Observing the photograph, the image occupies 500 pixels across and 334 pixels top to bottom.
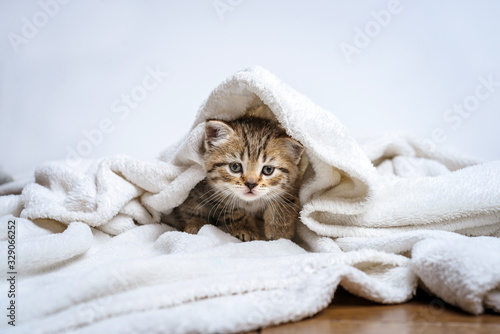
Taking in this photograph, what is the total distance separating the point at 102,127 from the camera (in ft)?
6.52

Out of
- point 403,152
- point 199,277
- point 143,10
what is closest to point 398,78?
point 403,152

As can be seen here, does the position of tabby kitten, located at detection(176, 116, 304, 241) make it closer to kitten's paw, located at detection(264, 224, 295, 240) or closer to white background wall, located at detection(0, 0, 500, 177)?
kitten's paw, located at detection(264, 224, 295, 240)

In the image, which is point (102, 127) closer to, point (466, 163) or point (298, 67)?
point (298, 67)

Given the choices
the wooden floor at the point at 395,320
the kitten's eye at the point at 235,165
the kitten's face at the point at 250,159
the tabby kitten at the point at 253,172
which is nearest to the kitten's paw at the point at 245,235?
the tabby kitten at the point at 253,172

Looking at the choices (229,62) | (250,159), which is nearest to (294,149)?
(250,159)

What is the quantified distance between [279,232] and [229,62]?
110cm

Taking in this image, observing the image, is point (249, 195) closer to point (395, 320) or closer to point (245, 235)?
point (245, 235)

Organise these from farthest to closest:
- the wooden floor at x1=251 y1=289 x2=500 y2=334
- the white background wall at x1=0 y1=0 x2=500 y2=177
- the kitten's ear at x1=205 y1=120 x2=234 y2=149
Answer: the white background wall at x1=0 y1=0 x2=500 y2=177 < the kitten's ear at x1=205 y1=120 x2=234 y2=149 < the wooden floor at x1=251 y1=289 x2=500 y2=334

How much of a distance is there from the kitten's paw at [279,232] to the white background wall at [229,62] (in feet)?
3.13

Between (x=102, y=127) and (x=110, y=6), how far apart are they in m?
0.68

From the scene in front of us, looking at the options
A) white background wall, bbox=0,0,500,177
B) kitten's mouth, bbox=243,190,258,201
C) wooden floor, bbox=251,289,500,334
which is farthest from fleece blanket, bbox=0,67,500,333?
white background wall, bbox=0,0,500,177

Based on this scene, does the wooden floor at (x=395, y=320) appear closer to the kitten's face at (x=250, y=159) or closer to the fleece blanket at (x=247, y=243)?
the fleece blanket at (x=247, y=243)

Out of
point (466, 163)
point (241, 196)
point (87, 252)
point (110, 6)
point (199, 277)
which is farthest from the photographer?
point (110, 6)

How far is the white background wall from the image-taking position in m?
1.87
